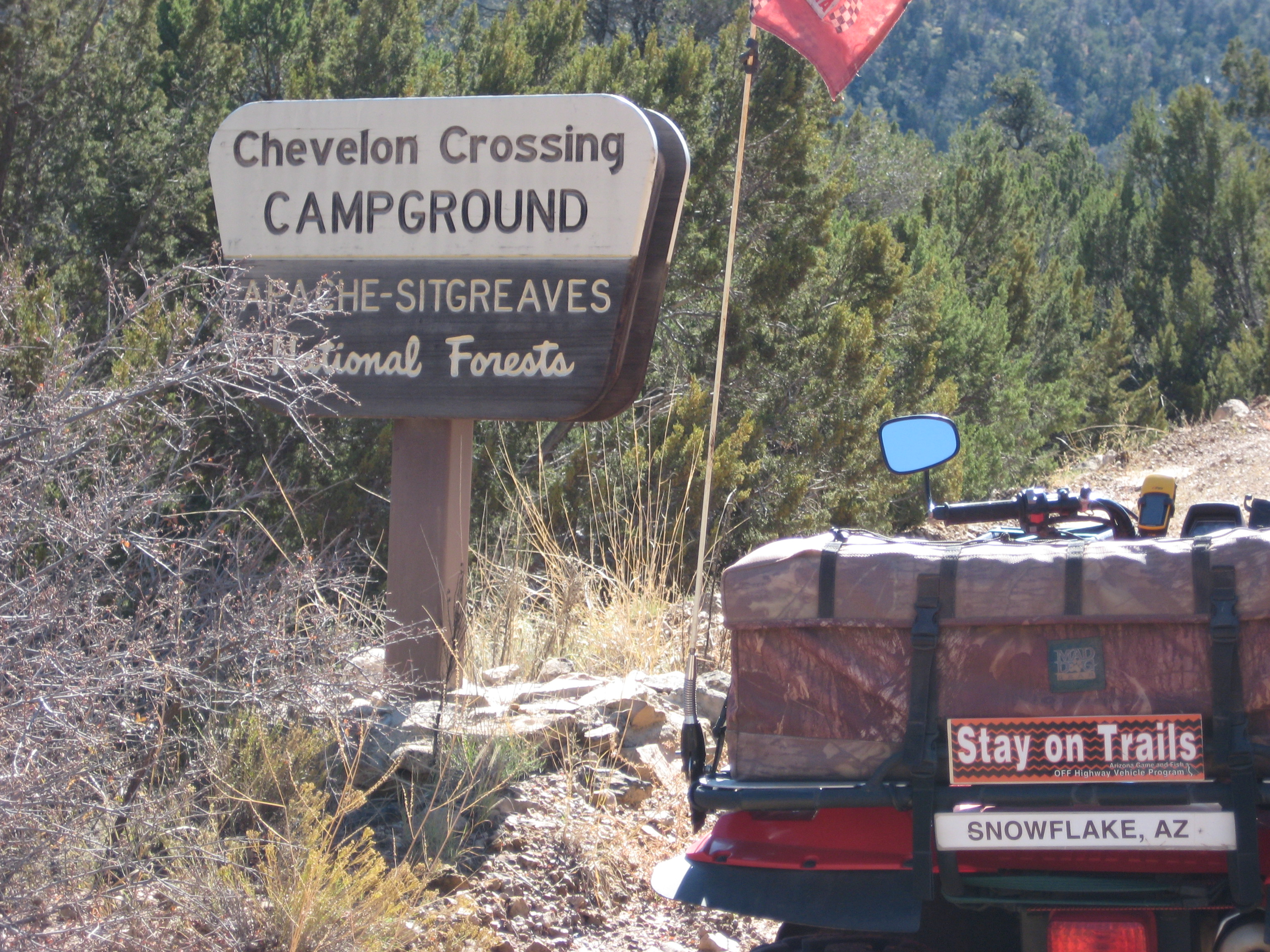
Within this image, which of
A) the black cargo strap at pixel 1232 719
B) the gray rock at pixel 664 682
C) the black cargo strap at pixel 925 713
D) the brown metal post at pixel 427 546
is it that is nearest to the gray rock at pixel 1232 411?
the gray rock at pixel 664 682

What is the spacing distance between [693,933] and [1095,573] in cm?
236

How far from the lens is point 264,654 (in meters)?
4.28

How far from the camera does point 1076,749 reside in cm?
228

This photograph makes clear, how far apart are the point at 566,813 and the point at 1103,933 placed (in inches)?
96.9

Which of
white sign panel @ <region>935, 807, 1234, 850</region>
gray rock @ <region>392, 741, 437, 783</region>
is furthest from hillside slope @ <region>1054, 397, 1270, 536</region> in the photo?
white sign panel @ <region>935, 807, 1234, 850</region>

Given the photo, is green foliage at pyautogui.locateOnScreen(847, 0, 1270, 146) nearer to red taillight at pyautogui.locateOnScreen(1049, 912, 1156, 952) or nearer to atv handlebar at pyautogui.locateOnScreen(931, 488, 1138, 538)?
atv handlebar at pyautogui.locateOnScreen(931, 488, 1138, 538)

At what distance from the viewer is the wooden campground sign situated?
5164mm

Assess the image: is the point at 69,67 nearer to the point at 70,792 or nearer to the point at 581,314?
the point at 581,314

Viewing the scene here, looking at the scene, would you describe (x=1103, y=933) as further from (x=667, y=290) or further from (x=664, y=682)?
(x=667, y=290)

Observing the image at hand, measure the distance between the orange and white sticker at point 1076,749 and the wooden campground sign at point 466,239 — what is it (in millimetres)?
3009

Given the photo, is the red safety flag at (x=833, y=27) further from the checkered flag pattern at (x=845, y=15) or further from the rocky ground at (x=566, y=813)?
the rocky ground at (x=566, y=813)

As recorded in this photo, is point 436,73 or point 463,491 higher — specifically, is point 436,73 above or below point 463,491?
above

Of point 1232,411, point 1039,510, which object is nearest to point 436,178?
point 1039,510

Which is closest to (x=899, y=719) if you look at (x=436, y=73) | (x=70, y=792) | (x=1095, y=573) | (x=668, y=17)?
(x=1095, y=573)
